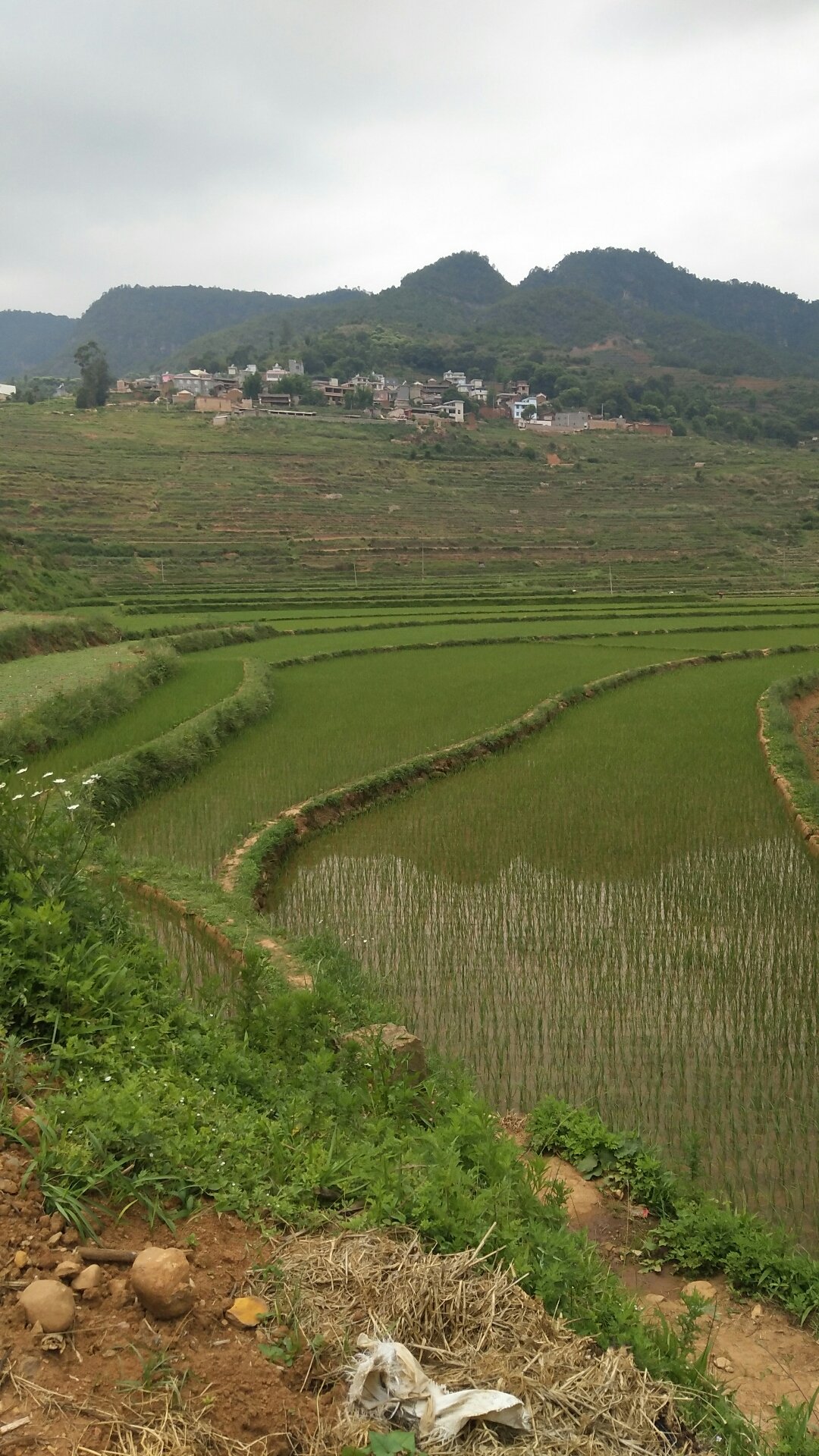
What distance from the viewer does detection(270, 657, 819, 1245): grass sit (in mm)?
5109

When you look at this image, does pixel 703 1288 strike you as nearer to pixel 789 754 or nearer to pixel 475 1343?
pixel 475 1343

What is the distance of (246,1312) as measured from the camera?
9.00ft

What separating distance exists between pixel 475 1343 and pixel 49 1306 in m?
1.15

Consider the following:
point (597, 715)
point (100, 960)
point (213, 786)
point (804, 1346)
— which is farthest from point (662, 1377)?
point (597, 715)

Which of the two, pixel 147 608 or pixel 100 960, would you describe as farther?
pixel 147 608

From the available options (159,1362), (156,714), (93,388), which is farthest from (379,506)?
(159,1362)

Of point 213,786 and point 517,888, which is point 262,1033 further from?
point 213,786

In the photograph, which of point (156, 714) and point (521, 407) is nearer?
point (156, 714)

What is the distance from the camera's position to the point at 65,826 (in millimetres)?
5586

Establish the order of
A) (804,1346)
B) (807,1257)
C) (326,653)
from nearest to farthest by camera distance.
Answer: (804,1346) → (807,1257) → (326,653)

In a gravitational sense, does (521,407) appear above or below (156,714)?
above

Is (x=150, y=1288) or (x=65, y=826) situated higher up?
(x=65, y=826)

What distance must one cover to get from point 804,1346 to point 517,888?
17.2 ft

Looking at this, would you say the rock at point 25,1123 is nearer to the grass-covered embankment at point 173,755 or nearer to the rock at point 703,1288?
the rock at point 703,1288
